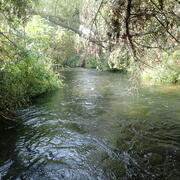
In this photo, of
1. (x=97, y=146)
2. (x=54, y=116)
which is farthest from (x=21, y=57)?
(x=97, y=146)

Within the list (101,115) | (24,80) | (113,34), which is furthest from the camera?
(24,80)

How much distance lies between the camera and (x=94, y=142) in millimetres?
4816

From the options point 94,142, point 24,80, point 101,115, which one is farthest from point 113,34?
point 24,80

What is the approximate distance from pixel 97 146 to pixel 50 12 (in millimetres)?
9960

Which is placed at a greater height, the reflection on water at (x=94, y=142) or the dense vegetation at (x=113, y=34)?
the dense vegetation at (x=113, y=34)

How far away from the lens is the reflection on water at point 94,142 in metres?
→ 3.66

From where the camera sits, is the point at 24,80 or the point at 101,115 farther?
the point at 24,80

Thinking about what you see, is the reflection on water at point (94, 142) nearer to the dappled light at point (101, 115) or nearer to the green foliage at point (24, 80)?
the dappled light at point (101, 115)

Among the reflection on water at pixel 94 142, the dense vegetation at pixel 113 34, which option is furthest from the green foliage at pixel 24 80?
the reflection on water at pixel 94 142

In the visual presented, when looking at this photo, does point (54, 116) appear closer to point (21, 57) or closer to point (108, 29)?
point (21, 57)

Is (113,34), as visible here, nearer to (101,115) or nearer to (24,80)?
(101,115)

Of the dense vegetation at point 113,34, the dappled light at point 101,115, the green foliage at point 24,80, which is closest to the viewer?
the dense vegetation at point 113,34

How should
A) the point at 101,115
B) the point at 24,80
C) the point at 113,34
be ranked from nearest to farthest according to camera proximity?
the point at 113,34 → the point at 101,115 → the point at 24,80

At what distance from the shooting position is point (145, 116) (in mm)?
6570
